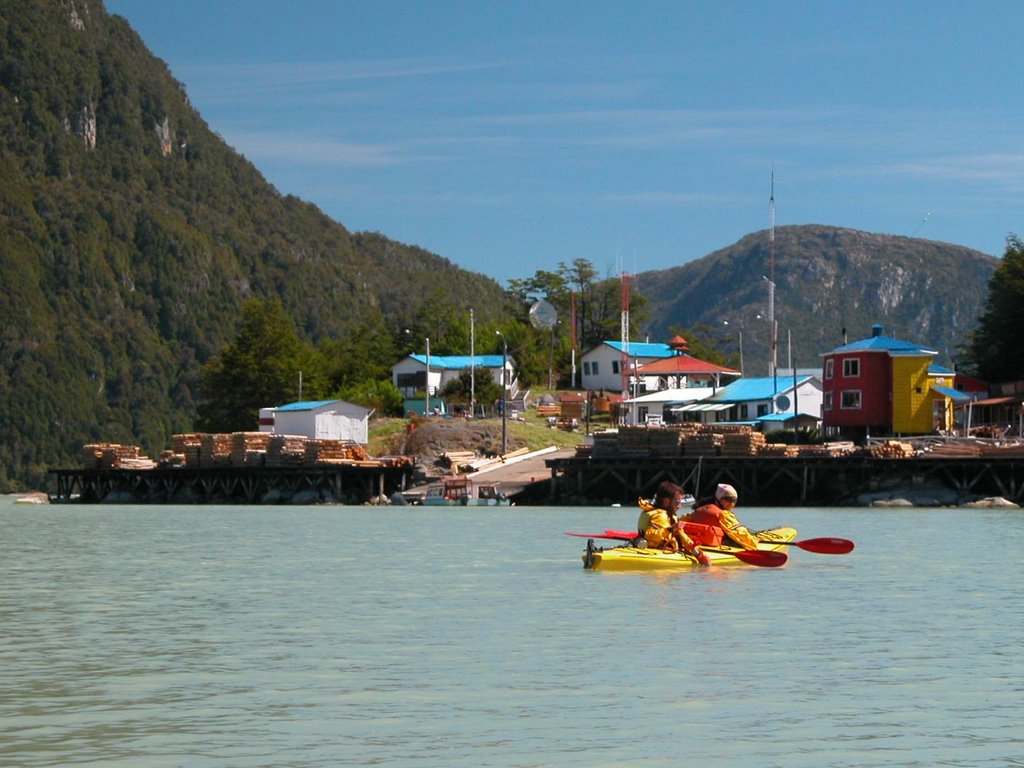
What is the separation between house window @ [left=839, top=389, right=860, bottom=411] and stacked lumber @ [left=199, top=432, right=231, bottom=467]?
3093 cm

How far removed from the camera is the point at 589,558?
31.6 meters

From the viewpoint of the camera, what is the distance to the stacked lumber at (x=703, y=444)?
233 feet

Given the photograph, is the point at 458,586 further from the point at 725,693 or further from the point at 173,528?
the point at 173,528

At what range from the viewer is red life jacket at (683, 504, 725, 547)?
32.2 m

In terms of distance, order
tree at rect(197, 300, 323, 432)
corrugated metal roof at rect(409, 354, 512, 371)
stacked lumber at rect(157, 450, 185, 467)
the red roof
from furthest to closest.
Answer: tree at rect(197, 300, 323, 432) → corrugated metal roof at rect(409, 354, 512, 371) → the red roof → stacked lumber at rect(157, 450, 185, 467)

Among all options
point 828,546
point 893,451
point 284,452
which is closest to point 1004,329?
point 893,451

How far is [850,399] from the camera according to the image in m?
82.9

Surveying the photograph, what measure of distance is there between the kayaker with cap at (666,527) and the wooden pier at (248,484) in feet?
159

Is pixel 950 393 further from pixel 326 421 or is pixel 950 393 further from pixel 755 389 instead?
pixel 326 421

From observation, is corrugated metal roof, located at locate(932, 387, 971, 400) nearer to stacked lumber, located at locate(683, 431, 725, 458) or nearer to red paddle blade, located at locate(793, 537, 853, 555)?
stacked lumber, located at locate(683, 431, 725, 458)

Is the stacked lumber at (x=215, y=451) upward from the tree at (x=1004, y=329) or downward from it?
downward

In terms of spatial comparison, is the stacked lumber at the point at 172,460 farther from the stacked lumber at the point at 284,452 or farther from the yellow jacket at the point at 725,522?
the yellow jacket at the point at 725,522

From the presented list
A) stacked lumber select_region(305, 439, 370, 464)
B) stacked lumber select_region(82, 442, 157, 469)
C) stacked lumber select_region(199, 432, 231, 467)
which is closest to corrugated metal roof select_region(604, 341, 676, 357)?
stacked lumber select_region(305, 439, 370, 464)

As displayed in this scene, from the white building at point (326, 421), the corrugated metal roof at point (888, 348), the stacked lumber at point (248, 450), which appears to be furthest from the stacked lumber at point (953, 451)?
the white building at point (326, 421)
